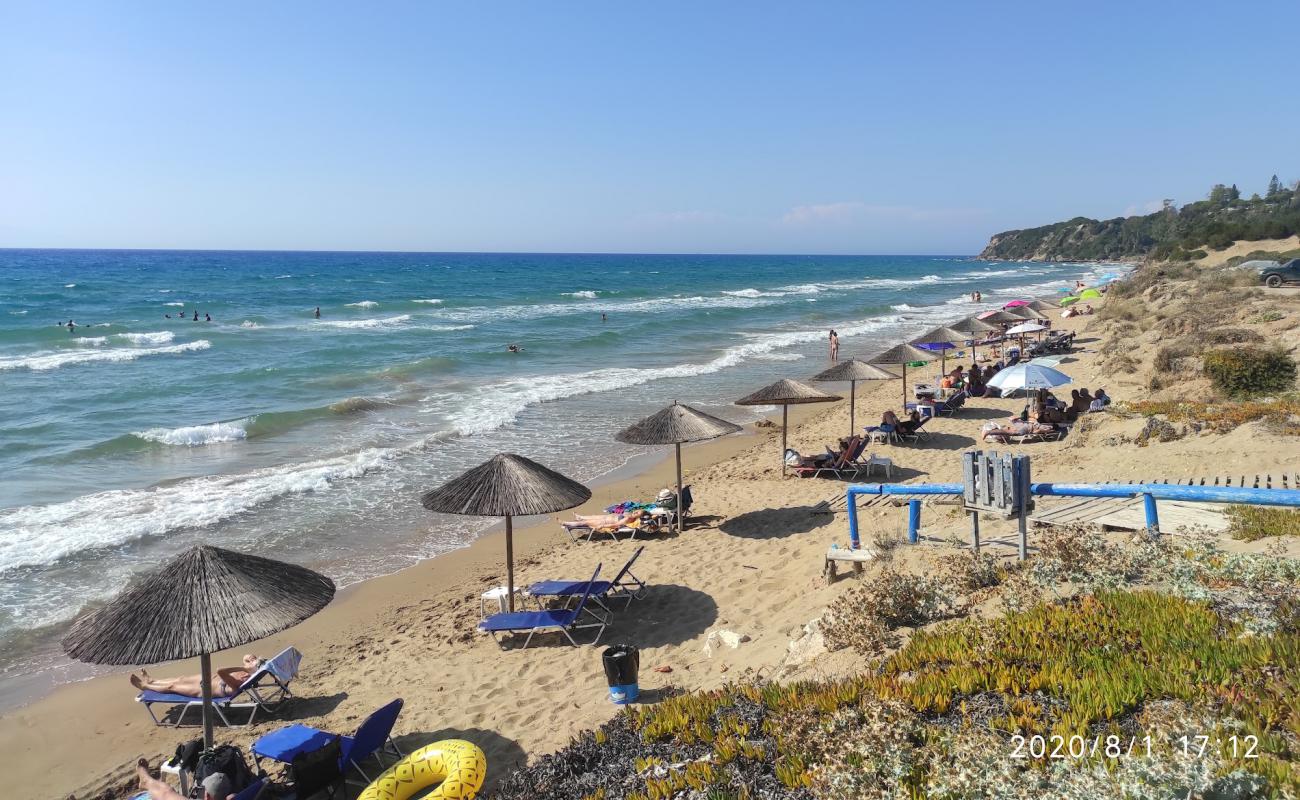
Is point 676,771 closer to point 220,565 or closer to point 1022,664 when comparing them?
point 1022,664

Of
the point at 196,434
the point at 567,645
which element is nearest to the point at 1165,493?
the point at 567,645

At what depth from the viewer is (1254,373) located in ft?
46.9

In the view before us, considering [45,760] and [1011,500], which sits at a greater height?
[1011,500]

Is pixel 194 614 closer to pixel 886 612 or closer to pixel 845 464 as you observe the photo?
pixel 886 612

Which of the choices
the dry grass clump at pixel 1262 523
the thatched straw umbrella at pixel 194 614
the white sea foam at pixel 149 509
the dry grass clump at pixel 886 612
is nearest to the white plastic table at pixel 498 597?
the thatched straw umbrella at pixel 194 614

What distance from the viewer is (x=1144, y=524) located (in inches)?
297

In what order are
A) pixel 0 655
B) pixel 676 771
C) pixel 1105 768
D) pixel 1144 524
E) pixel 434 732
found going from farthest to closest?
pixel 0 655, pixel 1144 524, pixel 434 732, pixel 676 771, pixel 1105 768

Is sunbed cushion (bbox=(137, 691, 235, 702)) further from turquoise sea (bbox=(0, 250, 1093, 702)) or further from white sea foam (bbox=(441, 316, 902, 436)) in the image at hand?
white sea foam (bbox=(441, 316, 902, 436))

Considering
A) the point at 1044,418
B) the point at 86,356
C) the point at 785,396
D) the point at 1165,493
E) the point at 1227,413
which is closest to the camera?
Answer: the point at 1165,493

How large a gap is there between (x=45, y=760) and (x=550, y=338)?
31.1 meters

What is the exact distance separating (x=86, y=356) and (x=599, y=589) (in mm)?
31941

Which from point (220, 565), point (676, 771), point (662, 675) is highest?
point (220, 565)

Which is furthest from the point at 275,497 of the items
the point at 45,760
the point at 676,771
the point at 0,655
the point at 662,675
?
the point at 676,771

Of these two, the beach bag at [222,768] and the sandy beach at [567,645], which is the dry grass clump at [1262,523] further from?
the beach bag at [222,768]
